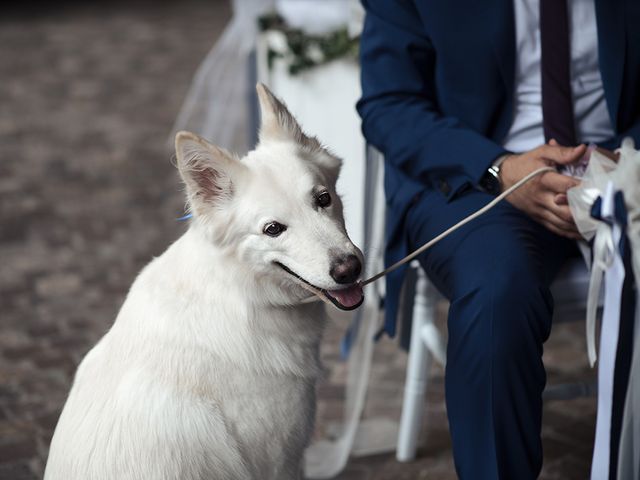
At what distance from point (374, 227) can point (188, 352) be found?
3.42 ft

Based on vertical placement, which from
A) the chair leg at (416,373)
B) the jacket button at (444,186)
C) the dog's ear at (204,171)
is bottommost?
the chair leg at (416,373)

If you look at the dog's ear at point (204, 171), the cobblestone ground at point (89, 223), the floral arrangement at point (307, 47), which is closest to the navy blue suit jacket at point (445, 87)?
the dog's ear at point (204, 171)

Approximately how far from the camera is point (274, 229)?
1793mm

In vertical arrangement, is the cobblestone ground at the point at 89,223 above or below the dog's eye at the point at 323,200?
below

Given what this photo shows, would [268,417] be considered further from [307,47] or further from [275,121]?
[307,47]

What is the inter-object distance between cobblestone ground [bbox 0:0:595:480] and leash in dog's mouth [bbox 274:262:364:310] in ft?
3.69

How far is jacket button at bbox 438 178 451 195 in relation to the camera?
2.26 meters

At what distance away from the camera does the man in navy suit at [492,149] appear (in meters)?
1.92

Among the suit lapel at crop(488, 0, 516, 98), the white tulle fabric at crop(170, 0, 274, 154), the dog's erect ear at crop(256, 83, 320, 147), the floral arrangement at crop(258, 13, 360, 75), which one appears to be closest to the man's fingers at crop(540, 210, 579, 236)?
the suit lapel at crop(488, 0, 516, 98)

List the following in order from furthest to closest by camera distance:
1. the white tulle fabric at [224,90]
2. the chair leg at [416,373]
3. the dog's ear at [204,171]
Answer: the white tulle fabric at [224,90] → the chair leg at [416,373] → the dog's ear at [204,171]

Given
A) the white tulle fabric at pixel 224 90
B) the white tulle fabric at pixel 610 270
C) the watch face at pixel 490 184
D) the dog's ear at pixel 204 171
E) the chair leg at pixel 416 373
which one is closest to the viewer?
the dog's ear at pixel 204 171

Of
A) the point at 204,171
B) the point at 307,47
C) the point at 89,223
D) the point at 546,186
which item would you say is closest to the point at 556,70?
the point at 546,186

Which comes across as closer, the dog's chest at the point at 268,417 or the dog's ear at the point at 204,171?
the dog's ear at the point at 204,171

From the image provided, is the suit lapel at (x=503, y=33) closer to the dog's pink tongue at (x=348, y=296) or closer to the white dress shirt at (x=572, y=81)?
the white dress shirt at (x=572, y=81)
